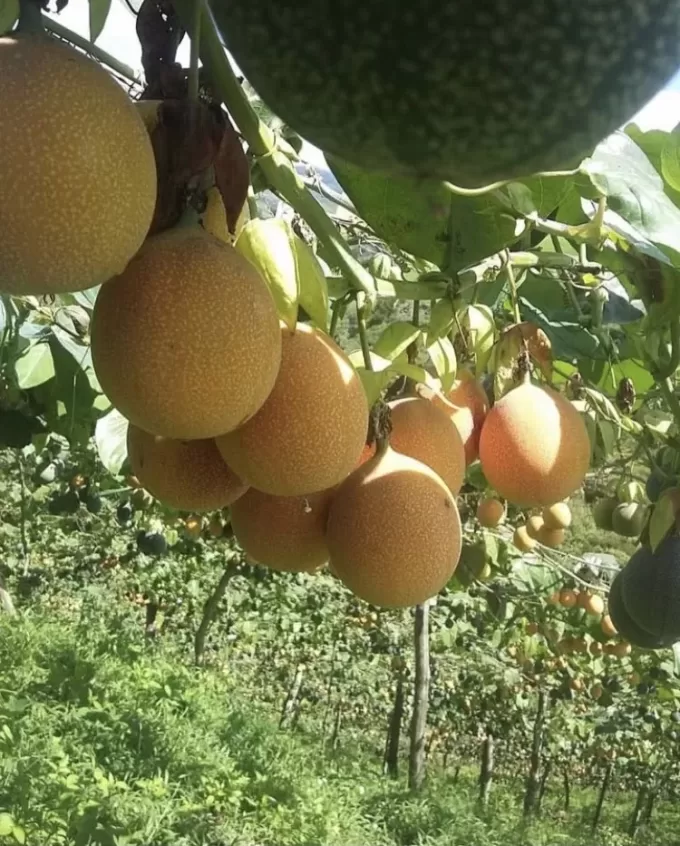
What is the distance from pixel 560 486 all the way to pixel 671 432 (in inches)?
22.3

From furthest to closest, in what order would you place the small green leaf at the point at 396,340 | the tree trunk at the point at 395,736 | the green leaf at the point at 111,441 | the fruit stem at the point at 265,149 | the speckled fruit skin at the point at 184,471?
the tree trunk at the point at 395,736 → the green leaf at the point at 111,441 → the small green leaf at the point at 396,340 → the speckled fruit skin at the point at 184,471 → the fruit stem at the point at 265,149

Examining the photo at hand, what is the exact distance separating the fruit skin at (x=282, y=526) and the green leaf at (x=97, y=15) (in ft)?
1.22

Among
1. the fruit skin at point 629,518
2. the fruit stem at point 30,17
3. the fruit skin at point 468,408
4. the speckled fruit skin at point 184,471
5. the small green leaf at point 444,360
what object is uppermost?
the fruit stem at point 30,17

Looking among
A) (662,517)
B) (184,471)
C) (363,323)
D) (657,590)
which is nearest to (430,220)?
(363,323)

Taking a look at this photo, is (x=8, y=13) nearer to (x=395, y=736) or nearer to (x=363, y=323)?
(x=363, y=323)

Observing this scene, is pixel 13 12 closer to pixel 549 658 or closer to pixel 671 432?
pixel 671 432

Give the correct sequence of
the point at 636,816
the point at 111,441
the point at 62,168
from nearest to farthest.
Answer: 1. the point at 62,168
2. the point at 111,441
3. the point at 636,816

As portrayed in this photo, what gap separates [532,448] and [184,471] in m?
0.49

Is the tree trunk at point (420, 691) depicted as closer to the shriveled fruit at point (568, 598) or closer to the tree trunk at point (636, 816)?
the shriveled fruit at point (568, 598)

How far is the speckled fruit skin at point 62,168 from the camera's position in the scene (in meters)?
0.49

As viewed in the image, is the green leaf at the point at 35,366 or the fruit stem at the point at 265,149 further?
the green leaf at the point at 35,366

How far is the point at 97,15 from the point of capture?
0.73m

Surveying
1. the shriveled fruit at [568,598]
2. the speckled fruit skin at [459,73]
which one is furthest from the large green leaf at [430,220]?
the shriveled fruit at [568,598]

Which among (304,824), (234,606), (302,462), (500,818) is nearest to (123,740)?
(304,824)
